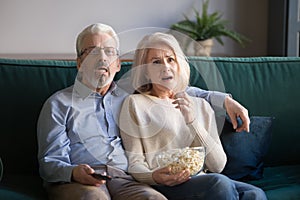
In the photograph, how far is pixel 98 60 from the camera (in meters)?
1.65

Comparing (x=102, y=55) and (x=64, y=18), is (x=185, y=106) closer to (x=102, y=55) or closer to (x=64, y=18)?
(x=102, y=55)

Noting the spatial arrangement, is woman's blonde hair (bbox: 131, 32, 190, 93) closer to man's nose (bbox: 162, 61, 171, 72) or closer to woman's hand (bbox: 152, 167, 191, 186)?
man's nose (bbox: 162, 61, 171, 72)

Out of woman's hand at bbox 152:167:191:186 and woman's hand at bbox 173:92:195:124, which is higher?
woman's hand at bbox 173:92:195:124

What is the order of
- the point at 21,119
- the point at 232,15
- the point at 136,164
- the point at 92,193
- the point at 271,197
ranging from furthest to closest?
the point at 232,15
the point at 21,119
the point at 271,197
the point at 136,164
the point at 92,193

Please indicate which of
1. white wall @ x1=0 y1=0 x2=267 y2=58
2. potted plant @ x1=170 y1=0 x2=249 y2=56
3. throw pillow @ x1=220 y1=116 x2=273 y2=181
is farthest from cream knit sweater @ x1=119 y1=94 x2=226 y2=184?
potted plant @ x1=170 y1=0 x2=249 y2=56

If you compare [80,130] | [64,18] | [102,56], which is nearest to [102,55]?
[102,56]

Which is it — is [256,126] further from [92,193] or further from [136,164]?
[92,193]

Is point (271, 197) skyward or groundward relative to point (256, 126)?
groundward

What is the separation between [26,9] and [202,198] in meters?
1.95

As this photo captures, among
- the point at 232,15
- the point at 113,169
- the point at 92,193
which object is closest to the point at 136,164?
the point at 113,169

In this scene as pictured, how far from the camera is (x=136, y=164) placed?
160 centimetres

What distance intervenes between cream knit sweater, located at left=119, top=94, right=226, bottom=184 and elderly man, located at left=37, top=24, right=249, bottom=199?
0.04 metres

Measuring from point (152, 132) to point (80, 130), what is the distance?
24 cm

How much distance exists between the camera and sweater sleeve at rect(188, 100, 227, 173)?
1613 millimetres
